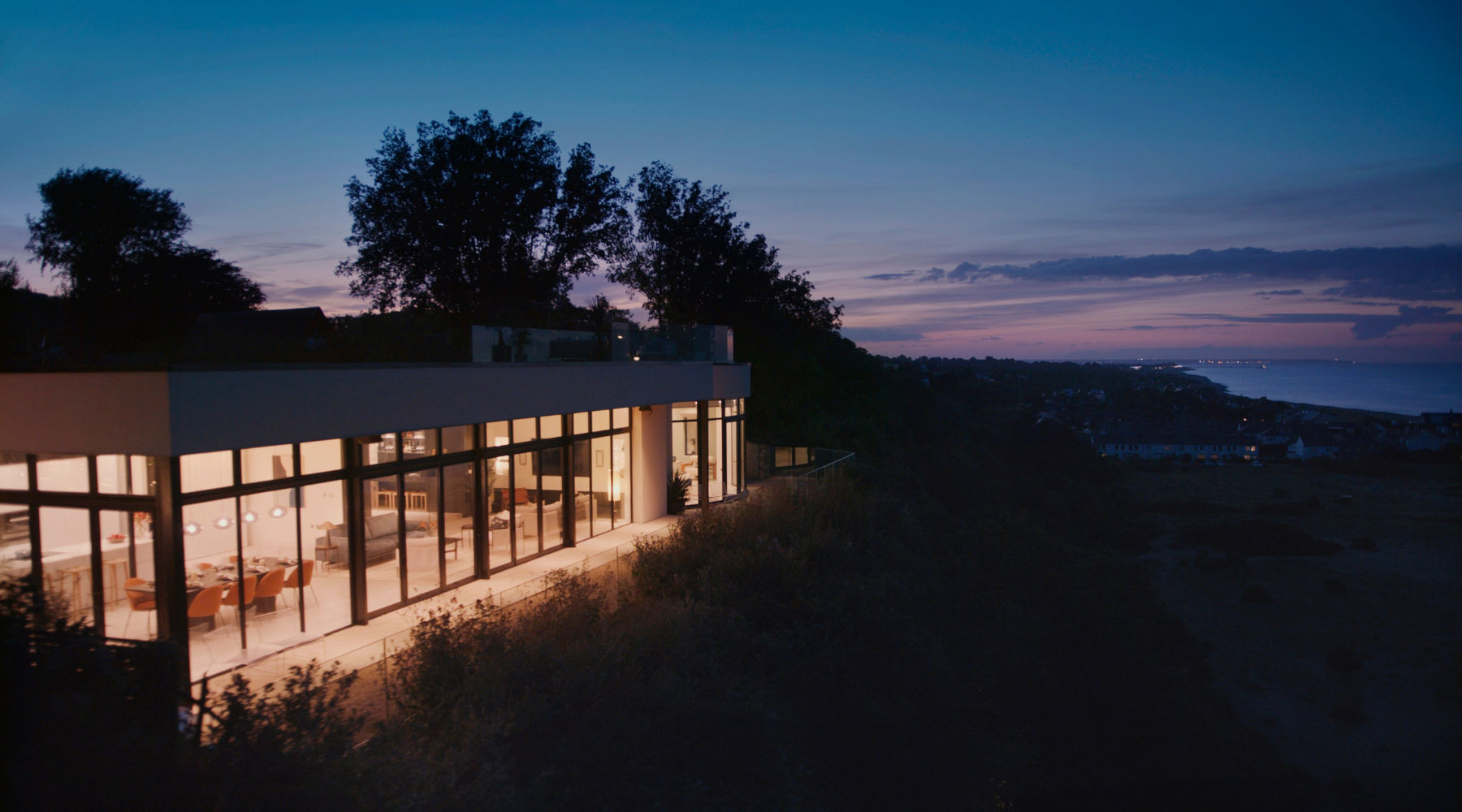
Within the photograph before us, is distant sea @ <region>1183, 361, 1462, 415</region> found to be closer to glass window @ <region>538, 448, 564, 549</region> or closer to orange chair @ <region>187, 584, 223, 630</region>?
glass window @ <region>538, 448, 564, 549</region>

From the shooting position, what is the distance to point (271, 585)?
24.5 feet

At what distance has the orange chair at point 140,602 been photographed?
6375mm

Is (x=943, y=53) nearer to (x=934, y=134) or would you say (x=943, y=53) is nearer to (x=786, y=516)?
(x=934, y=134)

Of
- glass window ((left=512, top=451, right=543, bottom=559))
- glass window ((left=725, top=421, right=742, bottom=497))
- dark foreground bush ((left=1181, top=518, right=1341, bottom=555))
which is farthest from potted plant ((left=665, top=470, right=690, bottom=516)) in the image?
dark foreground bush ((left=1181, top=518, right=1341, bottom=555))

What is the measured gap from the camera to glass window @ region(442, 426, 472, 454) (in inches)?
380

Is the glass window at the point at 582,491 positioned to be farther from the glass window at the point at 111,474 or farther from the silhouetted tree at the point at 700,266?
the silhouetted tree at the point at 700,266

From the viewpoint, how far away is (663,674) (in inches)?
273

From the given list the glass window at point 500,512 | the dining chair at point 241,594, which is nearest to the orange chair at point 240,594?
the dining chair at point 241,594

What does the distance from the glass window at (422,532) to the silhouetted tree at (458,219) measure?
14452mm

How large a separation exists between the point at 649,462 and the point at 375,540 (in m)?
6.42

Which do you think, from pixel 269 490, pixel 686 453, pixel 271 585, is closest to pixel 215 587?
pixel 271 585

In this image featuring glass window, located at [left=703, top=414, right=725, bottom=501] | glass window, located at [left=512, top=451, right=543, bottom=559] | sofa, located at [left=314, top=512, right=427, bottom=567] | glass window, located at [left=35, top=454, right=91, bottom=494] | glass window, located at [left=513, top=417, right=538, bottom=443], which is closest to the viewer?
glass window, located at [left=35, top=454, right=91, bottom=494]

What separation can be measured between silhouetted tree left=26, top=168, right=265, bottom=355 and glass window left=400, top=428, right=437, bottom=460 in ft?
51.1

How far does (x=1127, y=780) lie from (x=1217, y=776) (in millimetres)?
3894
